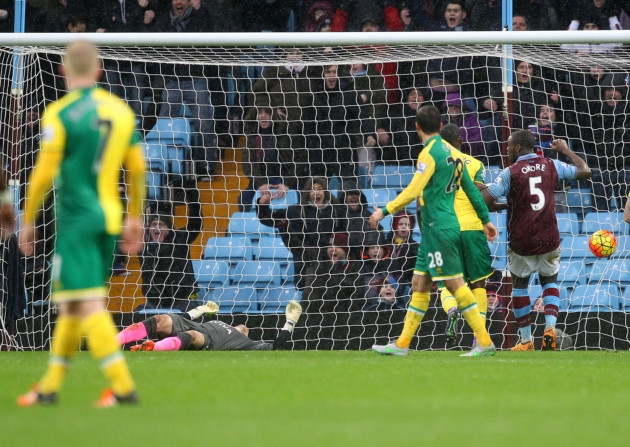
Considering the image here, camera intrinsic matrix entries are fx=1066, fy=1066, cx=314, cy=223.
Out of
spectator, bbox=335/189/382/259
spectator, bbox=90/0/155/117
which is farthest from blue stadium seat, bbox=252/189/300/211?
spectator, bbox=90/0/155/117

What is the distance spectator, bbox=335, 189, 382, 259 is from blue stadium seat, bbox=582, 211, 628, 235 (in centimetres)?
243

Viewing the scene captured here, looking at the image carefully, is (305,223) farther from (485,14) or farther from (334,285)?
(485,14)

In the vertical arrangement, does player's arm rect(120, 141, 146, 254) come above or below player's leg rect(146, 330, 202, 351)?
above

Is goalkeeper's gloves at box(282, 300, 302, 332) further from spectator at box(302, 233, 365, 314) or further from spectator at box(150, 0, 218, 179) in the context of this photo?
spectator at box(150, 0, 218, 179)

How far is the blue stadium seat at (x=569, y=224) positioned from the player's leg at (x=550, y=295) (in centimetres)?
195

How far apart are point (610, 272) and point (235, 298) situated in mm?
Result: 4404

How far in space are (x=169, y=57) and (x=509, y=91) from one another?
3930mm

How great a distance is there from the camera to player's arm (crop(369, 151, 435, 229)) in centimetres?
851

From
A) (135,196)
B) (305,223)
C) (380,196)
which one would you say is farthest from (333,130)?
(135,196)

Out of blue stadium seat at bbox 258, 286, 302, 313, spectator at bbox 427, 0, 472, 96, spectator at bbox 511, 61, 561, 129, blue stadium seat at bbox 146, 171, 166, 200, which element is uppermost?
spectator at bbox 427, 0, 472, 96

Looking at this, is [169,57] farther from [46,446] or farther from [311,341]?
[46,446]

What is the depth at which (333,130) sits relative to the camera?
43.7ft

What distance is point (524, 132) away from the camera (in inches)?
414

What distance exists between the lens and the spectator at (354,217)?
12484 mm
